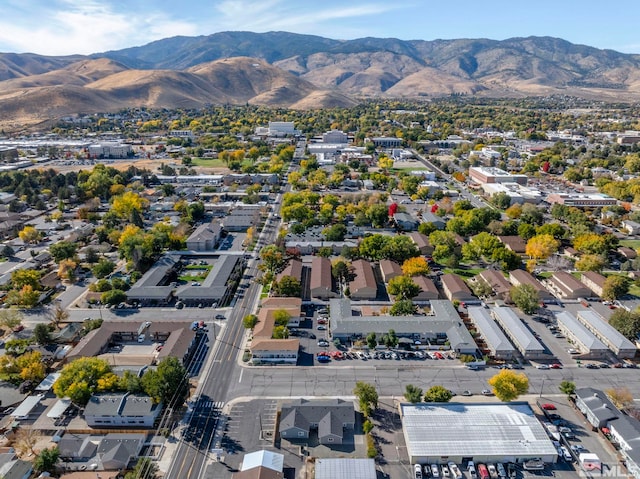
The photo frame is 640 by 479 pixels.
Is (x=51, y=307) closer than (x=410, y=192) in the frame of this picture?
Yes

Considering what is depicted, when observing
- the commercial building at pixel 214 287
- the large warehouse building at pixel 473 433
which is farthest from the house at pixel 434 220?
the large warehouse building at pixel 473 433

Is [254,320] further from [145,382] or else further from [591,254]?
[591,254]

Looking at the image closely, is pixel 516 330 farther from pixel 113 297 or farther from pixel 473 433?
pixel 113 297

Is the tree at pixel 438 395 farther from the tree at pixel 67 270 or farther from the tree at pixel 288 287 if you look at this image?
the tree at pixel 67 270

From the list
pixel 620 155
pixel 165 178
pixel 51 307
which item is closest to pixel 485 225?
pixel 51 307

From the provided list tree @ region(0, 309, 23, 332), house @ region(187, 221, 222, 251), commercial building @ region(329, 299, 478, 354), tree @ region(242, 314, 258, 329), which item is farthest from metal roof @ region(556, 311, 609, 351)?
tree @ region(0, 309, 23, 332)

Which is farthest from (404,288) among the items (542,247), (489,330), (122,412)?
(122,412)
